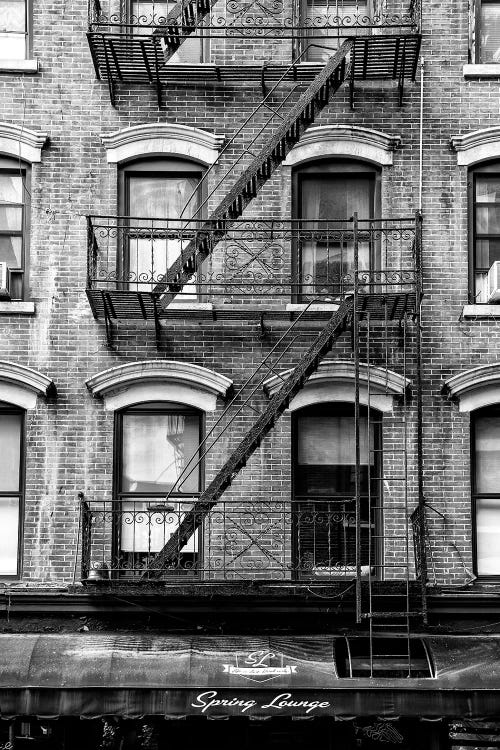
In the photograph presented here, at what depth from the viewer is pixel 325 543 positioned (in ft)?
47.6

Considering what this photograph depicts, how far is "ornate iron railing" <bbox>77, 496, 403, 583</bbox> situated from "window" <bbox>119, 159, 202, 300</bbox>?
2.74m

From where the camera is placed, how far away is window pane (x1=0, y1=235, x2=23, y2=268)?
15.1 meters

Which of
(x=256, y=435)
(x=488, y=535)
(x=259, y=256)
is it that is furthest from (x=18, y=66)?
(x=488, y=535)

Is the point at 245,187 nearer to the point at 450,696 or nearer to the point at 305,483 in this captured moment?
the point at 305,483

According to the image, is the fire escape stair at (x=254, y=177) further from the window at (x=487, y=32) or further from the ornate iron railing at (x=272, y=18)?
the window at (x=487, y=32)

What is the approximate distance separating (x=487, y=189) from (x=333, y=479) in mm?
4094

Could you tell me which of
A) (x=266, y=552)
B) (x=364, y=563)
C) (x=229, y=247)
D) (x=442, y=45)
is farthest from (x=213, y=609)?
(x=442, y=45)

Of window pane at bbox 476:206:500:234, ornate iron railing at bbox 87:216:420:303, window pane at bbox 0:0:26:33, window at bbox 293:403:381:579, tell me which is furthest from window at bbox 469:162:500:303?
window pane at bbox 0:0:26:33

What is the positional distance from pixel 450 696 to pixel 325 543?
2.54 m

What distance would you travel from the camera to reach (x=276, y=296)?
14.9m

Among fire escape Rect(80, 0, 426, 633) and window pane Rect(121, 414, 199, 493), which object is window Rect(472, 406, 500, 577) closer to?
fire escape Rect(80, 0, 426, 633)

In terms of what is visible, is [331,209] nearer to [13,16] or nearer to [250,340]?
[250,340]

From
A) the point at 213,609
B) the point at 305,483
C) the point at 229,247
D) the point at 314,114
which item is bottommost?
the point at 213,609

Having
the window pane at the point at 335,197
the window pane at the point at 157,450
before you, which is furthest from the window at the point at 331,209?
the window pane at the point at 157,450
